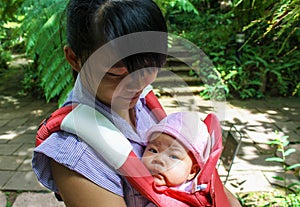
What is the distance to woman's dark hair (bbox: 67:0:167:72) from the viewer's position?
0.64 meters

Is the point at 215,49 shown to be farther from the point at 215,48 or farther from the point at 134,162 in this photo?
the point at 134,162

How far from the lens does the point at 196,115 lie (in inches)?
32.8

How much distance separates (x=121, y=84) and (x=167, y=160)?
29 cm

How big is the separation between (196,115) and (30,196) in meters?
1.89

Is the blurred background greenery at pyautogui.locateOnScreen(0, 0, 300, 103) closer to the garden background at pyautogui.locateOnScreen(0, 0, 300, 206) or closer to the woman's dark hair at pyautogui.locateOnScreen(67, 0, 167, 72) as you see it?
the garden background at pyautogui.locateOnScreen(0, 0, 300, 206)

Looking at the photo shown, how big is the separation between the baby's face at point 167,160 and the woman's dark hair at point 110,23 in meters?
0.26

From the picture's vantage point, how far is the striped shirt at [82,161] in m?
0.68

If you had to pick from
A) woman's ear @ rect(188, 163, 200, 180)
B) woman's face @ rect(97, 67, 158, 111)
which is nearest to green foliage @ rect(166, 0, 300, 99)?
woman's ear @ rect(188, 163, 200, 180)

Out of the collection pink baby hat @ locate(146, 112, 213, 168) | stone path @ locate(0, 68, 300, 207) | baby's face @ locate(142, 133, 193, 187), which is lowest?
stone path @ locate(0, 68, 300, 207)

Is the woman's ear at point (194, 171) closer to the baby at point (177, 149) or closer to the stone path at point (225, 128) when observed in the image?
the baby at point (177, 149)

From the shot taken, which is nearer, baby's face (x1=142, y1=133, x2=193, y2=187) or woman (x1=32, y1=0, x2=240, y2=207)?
woman (x1=32, y1=0, x2=240, y2=207)

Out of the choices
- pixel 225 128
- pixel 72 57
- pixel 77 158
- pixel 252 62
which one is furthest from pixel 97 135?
pixel 252 62

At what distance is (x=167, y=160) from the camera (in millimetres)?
876

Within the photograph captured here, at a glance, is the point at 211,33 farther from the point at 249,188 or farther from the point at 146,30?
the point at 146,30
